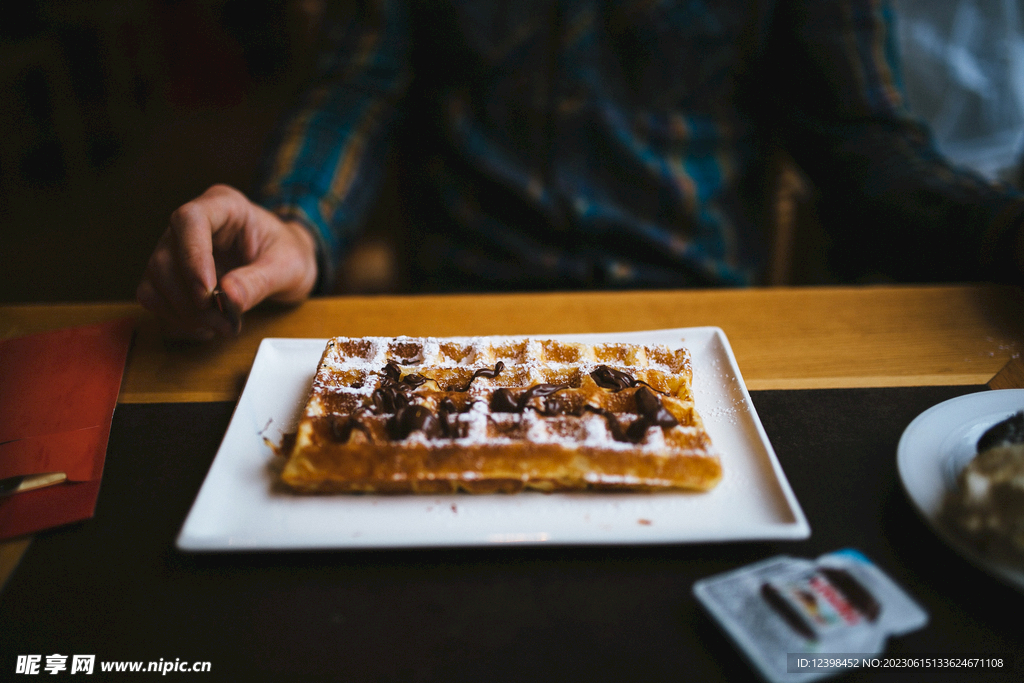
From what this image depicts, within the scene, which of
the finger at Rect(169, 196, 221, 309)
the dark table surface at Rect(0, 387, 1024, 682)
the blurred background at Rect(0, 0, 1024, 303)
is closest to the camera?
the dark table surface at Rect(0, 387, 1024, 682)

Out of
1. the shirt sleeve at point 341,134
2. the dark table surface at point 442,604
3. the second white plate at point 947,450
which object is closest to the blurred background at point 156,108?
the shirt sleeve at point 341,134

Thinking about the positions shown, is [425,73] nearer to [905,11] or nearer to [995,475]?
[995,475]

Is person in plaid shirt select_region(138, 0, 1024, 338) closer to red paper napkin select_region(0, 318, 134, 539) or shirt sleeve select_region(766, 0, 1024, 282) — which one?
shirt sleeve select_region(766, 0, 1024, 282)

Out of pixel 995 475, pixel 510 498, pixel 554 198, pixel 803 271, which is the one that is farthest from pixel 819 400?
pixel 803 271

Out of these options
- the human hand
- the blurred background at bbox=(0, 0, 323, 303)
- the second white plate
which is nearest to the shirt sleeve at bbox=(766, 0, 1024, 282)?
the second white plate

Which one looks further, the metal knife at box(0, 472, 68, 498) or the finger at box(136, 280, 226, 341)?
the finger at box(136, 280, 226, 341)

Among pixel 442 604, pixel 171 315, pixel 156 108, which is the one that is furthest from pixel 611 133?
pixel 156 108

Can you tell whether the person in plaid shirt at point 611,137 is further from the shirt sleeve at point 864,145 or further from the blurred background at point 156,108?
the blurred background at point 156,108
